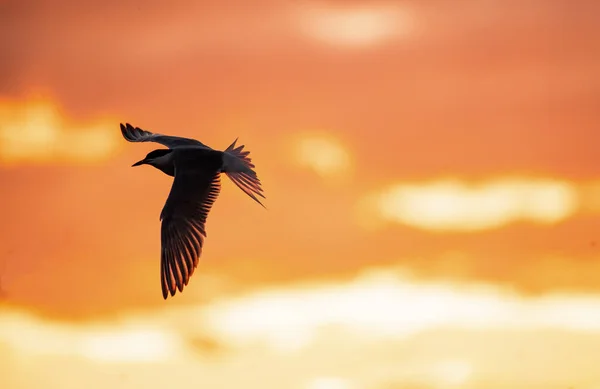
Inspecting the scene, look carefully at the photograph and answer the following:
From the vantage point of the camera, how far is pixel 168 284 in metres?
21.6

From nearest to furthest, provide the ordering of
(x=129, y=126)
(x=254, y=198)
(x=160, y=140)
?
(x=254, y=198)
(x=160, y=140)
(x=129, y=126)

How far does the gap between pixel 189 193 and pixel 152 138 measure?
314 cm

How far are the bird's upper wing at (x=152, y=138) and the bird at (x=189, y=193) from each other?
2.28 ft

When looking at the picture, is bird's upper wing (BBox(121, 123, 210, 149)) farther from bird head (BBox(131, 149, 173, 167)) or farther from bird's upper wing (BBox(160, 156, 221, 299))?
bird's upper wing (BBox(160, 156, 221, 299))

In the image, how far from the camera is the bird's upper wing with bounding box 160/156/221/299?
21.9 meters

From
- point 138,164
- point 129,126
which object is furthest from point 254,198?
point 129,126

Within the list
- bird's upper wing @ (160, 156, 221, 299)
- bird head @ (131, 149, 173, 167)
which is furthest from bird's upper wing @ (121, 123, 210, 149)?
bird's upper wing @ (160, 156, 221, 299)

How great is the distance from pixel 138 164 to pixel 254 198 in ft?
11.1

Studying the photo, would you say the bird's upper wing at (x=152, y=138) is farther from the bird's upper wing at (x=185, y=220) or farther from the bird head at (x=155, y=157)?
the bird's upper wing at (x=185, y=220)

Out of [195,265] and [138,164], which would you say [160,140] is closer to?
[138,164]

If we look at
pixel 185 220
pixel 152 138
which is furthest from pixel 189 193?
pixel 152 138

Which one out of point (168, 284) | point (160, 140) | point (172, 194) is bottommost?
point (168, 284)

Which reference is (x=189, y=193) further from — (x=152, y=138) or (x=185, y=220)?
(x=152, y=138)

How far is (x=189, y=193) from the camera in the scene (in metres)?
22.9
